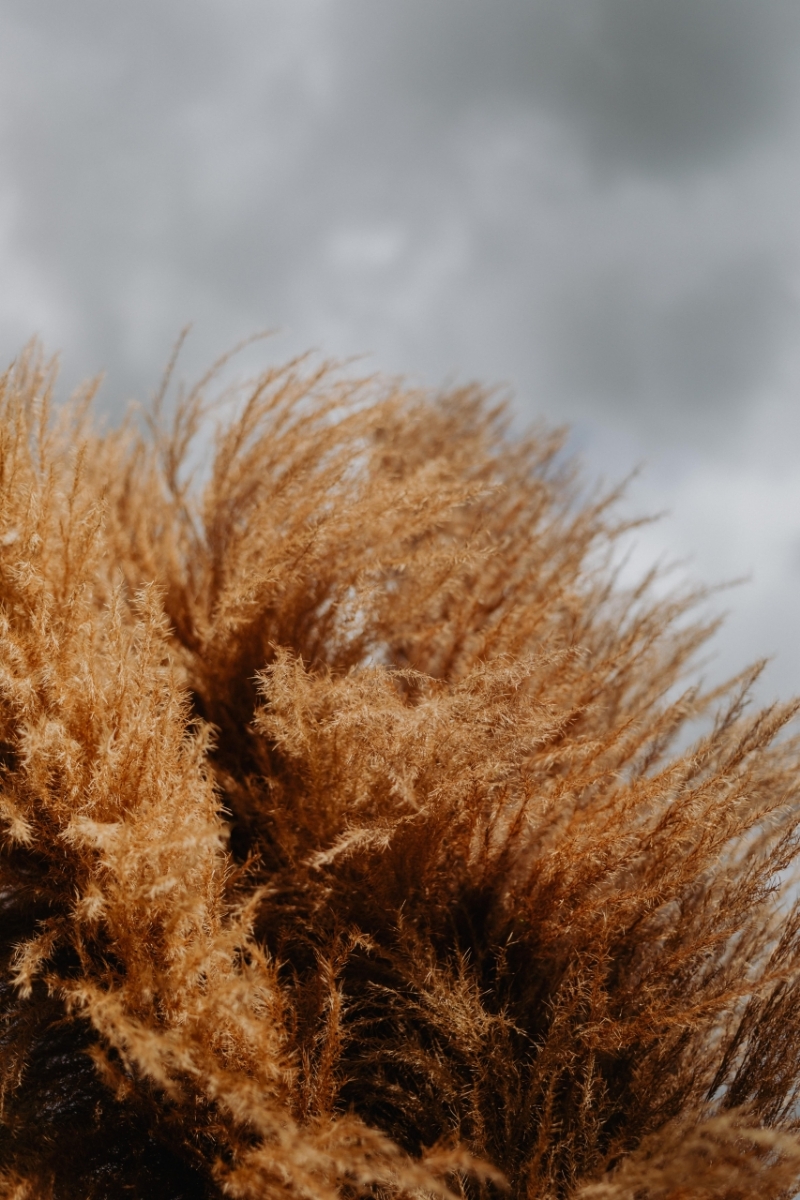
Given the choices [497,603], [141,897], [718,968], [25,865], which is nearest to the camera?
[141,897]

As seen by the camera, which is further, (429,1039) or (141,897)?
(429,1039)

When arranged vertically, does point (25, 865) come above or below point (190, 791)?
below

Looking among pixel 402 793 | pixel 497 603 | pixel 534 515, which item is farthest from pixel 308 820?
pixel 534 515

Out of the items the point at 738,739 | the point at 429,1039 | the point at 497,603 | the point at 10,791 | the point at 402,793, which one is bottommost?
the point at 429,1039

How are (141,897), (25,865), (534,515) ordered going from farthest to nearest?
1. (534,515)
2. (25,865)
3. (141,897)

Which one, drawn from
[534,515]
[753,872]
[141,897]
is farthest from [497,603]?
[141,897]

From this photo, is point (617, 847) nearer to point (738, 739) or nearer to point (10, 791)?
point (738, 739)
